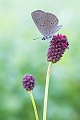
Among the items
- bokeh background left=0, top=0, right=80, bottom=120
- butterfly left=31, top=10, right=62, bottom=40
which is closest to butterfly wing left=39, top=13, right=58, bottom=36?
butterfly left=31, top=10, right=62, bottom=40

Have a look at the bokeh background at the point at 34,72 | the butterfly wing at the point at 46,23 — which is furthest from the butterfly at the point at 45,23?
the bokeh background at the point at 34,72

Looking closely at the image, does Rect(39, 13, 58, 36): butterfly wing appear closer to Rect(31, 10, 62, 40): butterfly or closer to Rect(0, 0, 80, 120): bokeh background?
Rect(31, 10, 62, 40): butterfly

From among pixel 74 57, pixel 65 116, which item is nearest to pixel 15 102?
pixel 65 116

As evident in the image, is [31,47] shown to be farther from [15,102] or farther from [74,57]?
[15,102]

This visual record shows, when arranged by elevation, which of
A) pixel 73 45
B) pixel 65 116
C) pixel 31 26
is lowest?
pixel 65 116

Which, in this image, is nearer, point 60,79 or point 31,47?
Result: point 60,79

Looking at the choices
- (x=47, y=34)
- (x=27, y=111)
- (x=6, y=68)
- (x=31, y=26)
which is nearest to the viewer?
(x=47, y=34)

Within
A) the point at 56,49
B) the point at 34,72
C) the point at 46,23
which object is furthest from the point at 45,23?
the point at 34,72

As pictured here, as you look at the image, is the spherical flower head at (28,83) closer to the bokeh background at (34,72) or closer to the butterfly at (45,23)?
the butterfly at (45,23)
